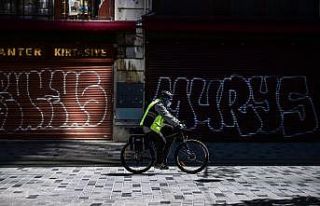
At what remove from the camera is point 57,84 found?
54.0ft

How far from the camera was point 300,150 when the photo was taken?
14.6 metres

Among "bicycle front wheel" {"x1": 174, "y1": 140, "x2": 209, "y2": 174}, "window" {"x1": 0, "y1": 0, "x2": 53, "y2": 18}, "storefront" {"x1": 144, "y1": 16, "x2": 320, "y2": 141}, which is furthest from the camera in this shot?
"storefront" {"x1": 144, "y1": 16, "x2": 320, "y2": 141}

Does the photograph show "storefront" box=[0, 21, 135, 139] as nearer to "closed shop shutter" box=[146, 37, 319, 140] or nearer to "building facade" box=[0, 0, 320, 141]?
"building facade" box=[0, 0, 320, 141]

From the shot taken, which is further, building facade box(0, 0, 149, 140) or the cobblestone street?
building facade box(0, 0, 149, 140)

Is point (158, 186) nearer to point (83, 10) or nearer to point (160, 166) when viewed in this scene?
point (160, 166)

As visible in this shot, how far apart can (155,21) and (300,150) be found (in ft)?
19.0

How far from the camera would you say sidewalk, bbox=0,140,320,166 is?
39.6 feet

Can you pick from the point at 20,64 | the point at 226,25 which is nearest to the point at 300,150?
the point at 226,25

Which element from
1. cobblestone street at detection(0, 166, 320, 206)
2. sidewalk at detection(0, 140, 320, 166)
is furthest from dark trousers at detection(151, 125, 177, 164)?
sidewalk at detection(0, 140, 320, 166)

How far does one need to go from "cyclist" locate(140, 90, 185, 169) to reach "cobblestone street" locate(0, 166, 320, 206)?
43cm

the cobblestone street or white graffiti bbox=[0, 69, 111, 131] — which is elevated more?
white graffiti bbox=[0, 69, 111, 131]

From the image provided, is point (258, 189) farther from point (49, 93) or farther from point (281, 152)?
point (49, 93)

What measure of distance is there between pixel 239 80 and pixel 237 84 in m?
0.15

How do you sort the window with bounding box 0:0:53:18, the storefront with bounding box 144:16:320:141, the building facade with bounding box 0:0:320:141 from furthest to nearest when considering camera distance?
the storefront with bounding box 144:16:320:141
the window with bounding box 0:0:53:18
the building facade with bounding box 0:0:320:141
